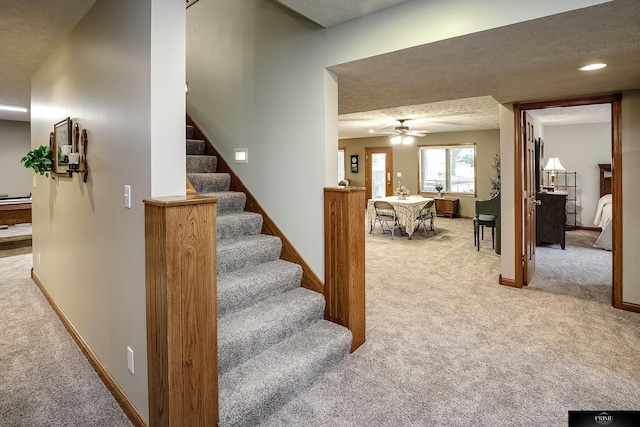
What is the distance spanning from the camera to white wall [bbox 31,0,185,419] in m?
1.66

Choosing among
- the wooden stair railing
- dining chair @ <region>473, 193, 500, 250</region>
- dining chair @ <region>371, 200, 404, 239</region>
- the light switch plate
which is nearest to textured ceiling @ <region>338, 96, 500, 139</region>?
dining chair @ <region>473, 193, 500, 250</region>

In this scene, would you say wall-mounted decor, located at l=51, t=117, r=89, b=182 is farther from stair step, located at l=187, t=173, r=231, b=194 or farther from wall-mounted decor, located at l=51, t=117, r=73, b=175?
stair step, located at l=187, t=173, r=231, b=194

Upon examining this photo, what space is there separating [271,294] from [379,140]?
9.00 meters

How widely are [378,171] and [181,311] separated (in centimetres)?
1004

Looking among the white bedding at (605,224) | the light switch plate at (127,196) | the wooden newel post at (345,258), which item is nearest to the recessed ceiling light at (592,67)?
the wooden newel post at (345,258)

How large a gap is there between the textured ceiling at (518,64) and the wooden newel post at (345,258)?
100cm

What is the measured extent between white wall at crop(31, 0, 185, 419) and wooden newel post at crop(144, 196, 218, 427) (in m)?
0.16

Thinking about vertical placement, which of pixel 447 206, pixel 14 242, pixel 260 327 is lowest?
pixel 260 327

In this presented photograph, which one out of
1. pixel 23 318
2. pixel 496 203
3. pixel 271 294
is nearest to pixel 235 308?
pixel 271 294

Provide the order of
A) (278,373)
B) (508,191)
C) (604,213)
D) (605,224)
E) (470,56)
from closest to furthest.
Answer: (278,373)
(470,56)
(508,191)
(605,224)
(604,213)

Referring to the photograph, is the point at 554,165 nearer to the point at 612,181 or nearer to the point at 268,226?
the point at 612,181

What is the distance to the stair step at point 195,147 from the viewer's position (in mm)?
3619

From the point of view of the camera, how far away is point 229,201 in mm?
3156

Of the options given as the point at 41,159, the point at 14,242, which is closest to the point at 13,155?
the point at 14,242
